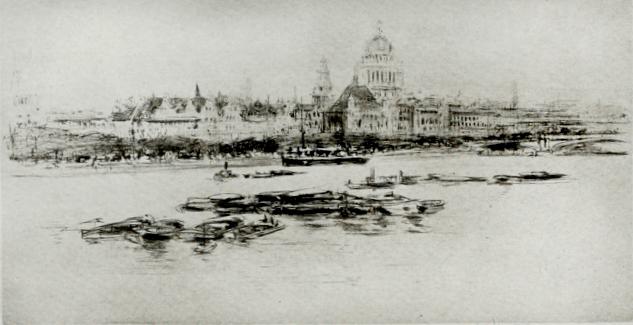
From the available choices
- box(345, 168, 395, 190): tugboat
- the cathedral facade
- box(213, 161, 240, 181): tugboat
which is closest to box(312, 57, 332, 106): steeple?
the cathedral facade

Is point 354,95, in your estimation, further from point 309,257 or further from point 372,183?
point 309,257

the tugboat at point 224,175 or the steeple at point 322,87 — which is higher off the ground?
the steeple at point 322,87

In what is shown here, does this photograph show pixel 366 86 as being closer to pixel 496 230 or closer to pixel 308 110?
pixel 308 110

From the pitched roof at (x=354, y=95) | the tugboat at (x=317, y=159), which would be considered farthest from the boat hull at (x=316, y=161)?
the pitched roof at (x=354, y=95)

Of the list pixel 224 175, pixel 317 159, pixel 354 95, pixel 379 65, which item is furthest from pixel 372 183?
pixel 224 175

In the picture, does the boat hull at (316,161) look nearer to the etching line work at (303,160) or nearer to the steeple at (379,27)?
the etching line work at (303,160)

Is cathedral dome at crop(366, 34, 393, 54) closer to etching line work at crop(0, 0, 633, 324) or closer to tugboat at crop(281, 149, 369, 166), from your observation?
etching line work at crop(0, 0, 633, 324)
